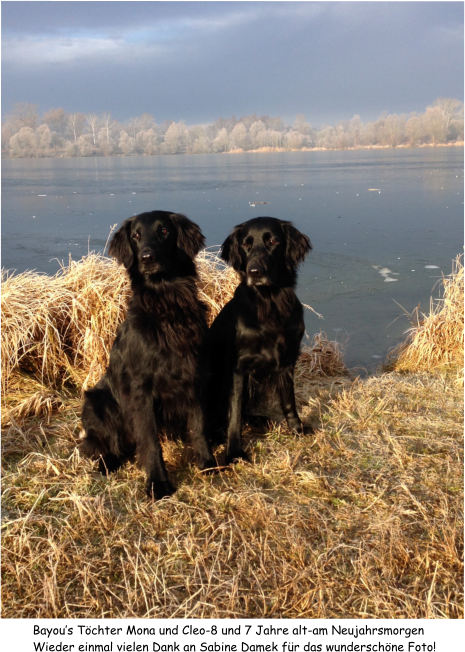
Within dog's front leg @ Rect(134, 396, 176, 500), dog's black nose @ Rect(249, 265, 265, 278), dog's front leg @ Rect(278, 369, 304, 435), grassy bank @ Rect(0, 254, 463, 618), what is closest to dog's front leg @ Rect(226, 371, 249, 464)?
grassy bank @ Rect(0, 254, 463, 618)

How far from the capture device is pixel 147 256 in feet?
9.24

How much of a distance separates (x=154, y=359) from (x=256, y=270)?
83 centimetres

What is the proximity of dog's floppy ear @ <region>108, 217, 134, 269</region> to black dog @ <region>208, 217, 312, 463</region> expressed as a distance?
70 cm

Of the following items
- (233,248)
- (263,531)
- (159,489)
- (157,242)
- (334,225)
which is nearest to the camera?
(263,531)

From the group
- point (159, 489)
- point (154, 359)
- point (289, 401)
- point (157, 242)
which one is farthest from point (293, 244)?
point (159, 489)

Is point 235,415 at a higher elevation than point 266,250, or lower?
lower

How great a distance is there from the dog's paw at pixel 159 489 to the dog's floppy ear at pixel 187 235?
136 centimetres

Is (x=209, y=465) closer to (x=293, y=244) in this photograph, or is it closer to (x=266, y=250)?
(x=266, y=250)

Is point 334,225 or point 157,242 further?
point 334,225

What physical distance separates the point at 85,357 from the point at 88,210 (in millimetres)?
8119

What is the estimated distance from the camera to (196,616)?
6.15ft

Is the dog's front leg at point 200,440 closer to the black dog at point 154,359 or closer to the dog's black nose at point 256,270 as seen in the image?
the black dog at point 154,359
